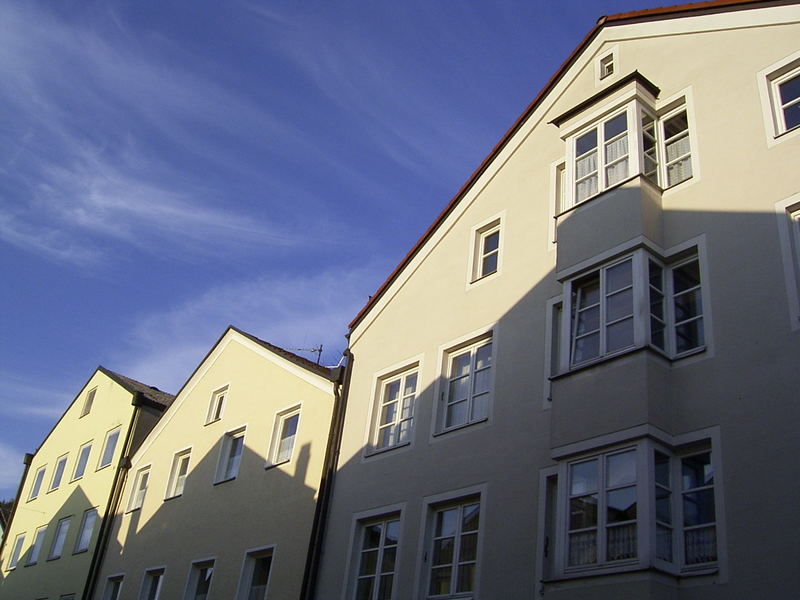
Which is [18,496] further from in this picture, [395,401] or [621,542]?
[621,542]

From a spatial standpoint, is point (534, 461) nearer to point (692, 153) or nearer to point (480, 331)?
point (480, 331)

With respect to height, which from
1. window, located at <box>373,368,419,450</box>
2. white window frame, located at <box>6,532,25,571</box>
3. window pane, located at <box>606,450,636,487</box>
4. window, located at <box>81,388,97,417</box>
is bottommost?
window pane, located at <box>606,450,636,487</box>

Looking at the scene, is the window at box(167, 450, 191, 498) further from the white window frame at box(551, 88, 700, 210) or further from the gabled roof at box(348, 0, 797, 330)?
the white window frame at box(551, 88, 700, 210)

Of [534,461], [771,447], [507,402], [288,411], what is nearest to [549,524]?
[534,461]

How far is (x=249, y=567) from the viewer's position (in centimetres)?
2014

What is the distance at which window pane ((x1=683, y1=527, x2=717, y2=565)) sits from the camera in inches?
457

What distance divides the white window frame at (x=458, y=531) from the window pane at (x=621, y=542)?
287cm

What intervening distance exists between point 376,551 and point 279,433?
18.5 ft

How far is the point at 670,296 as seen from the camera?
13.9 metres

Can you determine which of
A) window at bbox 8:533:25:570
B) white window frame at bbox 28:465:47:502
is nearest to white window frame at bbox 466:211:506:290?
window at bbox 8:533:25:570

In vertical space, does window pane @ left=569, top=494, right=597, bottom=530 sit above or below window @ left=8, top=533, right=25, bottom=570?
below

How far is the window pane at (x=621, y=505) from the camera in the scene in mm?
12133

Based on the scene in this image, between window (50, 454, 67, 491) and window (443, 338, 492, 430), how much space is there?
20.1 metres

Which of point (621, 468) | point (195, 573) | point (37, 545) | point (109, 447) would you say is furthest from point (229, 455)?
point (621, 468)
